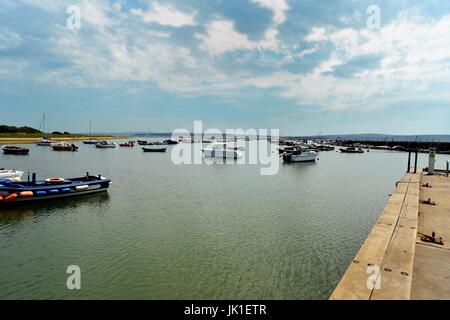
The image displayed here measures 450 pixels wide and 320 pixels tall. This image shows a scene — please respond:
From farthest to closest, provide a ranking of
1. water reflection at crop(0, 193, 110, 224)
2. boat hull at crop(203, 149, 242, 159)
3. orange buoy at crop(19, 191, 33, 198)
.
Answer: boat hull at crop(203, 149, 242, 159), orange buoy at crop(19, 191, 33, 198), water reflection at crop(0, 193, 110, 224)

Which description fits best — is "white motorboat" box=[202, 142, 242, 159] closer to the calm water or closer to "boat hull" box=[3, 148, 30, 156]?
"boat hull" box=[3, 148, 30, 156]

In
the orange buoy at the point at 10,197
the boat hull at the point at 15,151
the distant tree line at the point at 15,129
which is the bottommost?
the orange buoy at the point at 10,197

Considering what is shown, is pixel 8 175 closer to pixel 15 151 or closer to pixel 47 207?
pixel 47 207

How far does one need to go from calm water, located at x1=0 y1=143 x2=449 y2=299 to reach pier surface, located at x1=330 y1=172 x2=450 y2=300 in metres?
2.44

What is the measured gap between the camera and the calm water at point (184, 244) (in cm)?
1042

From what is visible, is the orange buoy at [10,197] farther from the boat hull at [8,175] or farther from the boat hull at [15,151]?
the boat hull at [15,151]

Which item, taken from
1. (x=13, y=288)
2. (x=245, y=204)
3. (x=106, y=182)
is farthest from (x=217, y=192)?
(x=13, y=288)

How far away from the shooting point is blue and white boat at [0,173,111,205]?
70.6ft

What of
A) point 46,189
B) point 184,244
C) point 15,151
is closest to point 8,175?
point 46,189

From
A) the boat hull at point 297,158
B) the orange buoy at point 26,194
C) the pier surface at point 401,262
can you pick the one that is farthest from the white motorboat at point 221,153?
the pier surface at point 401,262

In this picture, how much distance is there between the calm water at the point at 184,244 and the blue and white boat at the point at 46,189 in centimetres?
83

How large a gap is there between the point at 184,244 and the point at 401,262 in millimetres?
9511

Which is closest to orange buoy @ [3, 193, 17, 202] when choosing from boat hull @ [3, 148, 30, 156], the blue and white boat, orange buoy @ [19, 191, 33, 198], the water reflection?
the blue and white boat

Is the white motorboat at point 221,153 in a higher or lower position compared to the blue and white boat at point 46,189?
higher
